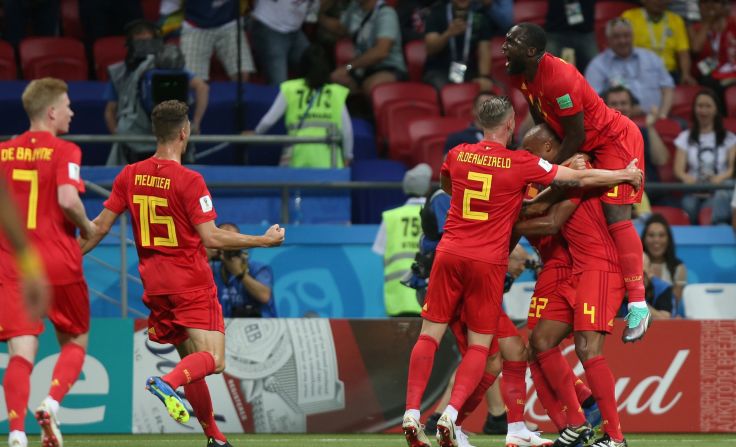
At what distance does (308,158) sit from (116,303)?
7.72 feet

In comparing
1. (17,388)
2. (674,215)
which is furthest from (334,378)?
(674,215)

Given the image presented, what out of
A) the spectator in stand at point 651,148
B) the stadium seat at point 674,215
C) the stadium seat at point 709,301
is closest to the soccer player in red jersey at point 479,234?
the stadium seat at point 709,301

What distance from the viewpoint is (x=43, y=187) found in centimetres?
771

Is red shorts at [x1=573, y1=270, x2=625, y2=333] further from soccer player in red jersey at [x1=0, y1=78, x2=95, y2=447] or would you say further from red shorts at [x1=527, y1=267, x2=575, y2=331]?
soccer player in red jersey at [x1=0, y1=78, x2=95, y2=447]

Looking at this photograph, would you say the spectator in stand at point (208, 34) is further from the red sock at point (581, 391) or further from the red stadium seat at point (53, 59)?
the red sock at point (581, 391)

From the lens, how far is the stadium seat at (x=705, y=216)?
13375 mm

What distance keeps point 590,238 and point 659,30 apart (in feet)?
26.7

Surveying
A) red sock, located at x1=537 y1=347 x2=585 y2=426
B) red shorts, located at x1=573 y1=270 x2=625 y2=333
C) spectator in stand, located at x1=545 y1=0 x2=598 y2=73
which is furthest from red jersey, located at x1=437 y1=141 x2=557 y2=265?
spectator in stand, located at x1=545 y1=0 x2=598 y2=73

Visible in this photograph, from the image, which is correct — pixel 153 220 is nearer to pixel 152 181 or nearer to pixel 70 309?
pixel 152 181

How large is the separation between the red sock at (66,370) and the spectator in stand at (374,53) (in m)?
7.66

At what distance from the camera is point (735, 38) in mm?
15625

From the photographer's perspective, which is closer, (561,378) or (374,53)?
(561,378)

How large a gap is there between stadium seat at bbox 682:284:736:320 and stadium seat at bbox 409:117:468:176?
9.46 ft

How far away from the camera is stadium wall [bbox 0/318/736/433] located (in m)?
10.4
